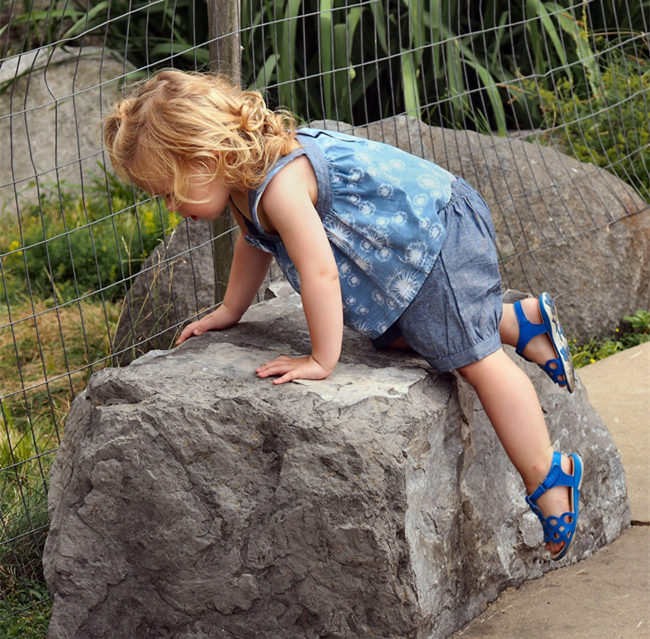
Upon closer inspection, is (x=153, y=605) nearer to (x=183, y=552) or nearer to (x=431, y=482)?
(x=183, y=552)

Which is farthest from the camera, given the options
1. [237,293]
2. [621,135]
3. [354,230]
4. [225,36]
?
[621,135]

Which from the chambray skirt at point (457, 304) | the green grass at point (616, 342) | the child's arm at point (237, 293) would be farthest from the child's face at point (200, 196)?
the green grass at point (616, 342)

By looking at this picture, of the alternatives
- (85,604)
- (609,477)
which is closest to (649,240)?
(609,477)

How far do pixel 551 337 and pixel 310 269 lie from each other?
2.26ft

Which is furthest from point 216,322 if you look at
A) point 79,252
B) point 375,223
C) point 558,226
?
point 79,252

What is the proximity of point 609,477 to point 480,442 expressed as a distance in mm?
501

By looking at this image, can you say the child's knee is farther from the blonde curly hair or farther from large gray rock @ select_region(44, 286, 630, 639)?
the blonde curly hair

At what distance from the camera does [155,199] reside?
3.94 metres

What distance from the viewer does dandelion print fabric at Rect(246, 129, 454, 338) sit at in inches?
74.9

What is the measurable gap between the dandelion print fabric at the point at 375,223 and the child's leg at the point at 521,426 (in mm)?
274

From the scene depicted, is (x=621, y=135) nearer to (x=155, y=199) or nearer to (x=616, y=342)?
(x=616, y=342)

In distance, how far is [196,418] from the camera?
1.73m

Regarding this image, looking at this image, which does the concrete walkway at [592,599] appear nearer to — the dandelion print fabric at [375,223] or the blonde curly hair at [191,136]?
the dandelion print fabric at [375,223]

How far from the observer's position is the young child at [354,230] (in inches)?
70.4
